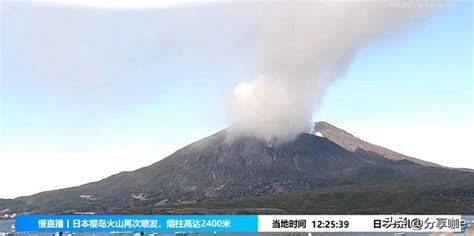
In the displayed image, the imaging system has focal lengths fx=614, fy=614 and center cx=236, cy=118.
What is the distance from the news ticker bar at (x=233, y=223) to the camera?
40.2ft

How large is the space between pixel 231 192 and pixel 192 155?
1969 centimetres

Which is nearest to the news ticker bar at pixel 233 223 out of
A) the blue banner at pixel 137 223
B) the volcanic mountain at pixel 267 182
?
the blue banner at pixel 137 223

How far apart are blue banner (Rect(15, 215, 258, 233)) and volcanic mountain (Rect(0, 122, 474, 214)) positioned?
36768 millimetres

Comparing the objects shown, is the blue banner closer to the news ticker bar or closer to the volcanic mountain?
the news ticker bar

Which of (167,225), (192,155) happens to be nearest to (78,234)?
(167,225)

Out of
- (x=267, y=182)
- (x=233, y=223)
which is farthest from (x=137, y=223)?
(x=267, y=182)

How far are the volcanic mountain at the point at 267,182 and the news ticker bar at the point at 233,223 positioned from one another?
36177 millimetres

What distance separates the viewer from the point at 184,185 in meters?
83.6

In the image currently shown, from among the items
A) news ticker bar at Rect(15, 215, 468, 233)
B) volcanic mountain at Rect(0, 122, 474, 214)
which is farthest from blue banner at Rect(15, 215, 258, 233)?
volcanic mountain at Rect(0, 122, 474, 214)

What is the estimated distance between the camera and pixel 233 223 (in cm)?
1223

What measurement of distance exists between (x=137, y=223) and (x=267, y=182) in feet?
238

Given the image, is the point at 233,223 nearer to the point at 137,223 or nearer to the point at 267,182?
the point at 137,223

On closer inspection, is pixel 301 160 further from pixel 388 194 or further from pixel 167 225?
pixel 167 225

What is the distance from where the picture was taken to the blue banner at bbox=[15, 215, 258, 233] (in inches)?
481
